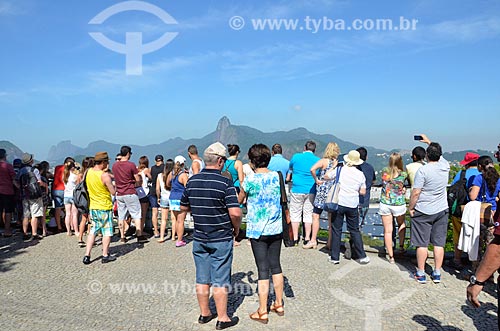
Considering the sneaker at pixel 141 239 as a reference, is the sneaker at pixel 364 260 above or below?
above

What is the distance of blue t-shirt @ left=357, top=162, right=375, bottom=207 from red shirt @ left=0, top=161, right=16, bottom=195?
714 centimetres

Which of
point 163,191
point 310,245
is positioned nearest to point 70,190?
point 163,191

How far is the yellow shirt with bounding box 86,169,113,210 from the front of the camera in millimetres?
6762

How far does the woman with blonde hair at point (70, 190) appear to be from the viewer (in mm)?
8547

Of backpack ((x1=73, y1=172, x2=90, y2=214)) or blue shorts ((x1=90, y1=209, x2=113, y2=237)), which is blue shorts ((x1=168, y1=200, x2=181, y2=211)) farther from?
backpack ((x1=73, y1=172, x2=90, y2=214))

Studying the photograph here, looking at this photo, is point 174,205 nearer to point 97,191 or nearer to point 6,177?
point 97,191

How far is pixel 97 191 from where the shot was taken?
22.3 ft

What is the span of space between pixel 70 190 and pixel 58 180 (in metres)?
0.66

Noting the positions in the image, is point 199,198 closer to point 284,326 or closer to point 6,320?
point 284,326

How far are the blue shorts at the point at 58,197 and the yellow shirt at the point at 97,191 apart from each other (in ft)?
8.24

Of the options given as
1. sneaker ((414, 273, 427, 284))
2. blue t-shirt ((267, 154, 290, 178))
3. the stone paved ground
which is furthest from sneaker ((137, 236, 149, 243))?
sneaker ((414, 273, 427, 284))

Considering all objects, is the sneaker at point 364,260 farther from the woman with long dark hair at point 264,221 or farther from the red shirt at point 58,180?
the red shirt at point 58,180

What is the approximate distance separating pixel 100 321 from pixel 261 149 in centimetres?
273

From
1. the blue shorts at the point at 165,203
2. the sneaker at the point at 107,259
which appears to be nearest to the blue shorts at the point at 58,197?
the blue shorts at the point at 165,203
